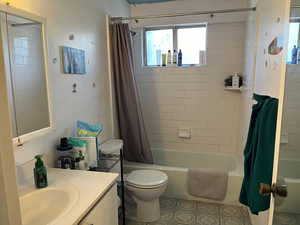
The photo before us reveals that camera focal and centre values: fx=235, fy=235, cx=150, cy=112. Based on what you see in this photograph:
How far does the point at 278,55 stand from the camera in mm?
1429

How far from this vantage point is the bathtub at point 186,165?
8.31ft

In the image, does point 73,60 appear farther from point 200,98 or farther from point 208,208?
point 208,208

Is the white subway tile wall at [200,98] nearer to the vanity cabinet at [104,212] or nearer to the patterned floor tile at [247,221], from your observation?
the patterned floor tile at [247,221]

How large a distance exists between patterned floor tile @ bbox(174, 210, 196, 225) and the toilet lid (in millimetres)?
428

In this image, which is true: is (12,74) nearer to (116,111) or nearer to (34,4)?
(34,4)

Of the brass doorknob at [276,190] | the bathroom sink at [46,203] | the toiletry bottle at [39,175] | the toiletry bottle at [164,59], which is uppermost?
the toiletry bottle at [164,59]

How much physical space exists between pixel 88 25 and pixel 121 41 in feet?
1.67

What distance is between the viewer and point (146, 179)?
7.62 ft

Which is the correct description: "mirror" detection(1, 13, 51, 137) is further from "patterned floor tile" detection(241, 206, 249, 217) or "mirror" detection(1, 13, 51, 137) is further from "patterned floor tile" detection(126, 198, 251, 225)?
"patterned floor tile" detection(241, 206, 249, 217)

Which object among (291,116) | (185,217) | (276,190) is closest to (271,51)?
(291,116)

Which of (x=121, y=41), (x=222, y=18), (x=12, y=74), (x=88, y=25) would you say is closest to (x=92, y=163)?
(x=12, y=74)

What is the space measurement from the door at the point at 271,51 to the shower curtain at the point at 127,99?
4.33ft

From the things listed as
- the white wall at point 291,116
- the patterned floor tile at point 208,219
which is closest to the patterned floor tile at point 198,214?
the patterned floor tile at point 208,219

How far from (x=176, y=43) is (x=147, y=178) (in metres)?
1.90
